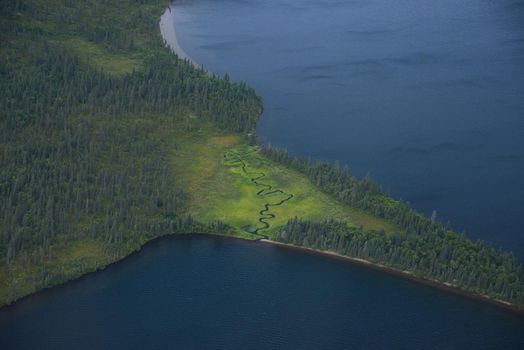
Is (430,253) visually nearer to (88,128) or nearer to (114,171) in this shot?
(114,171)

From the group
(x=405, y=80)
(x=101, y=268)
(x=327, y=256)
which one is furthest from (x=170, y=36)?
(x=327, y=256)

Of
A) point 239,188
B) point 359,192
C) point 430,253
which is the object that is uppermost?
point 359,192

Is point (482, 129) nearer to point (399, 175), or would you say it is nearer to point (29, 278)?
point (399, 175)

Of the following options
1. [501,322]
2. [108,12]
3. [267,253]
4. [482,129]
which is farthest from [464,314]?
[108,12]

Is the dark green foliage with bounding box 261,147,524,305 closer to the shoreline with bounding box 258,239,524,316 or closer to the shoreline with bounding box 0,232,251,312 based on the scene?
the shoreline with bounding box 258,239,524,316

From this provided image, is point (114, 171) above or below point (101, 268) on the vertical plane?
above

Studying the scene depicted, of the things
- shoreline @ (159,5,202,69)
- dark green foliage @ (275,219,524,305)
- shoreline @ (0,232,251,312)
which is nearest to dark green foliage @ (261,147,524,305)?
dark green foliage @ (275,219,524,305)

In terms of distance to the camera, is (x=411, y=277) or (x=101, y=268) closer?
(x=411, y=277)

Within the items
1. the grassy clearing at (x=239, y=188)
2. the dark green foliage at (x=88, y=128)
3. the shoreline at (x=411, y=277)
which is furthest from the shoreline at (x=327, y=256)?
the grassy clearing at (x=239, y=188)
